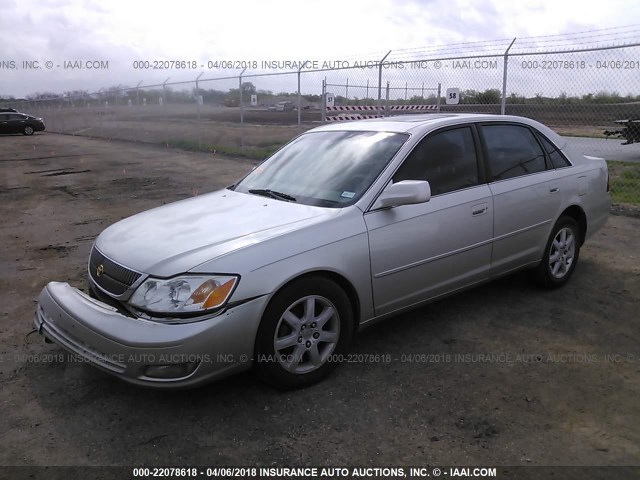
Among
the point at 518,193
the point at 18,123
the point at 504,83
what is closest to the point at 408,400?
the point at 518,193

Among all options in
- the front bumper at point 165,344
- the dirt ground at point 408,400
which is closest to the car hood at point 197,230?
the front bumper at point 165,344

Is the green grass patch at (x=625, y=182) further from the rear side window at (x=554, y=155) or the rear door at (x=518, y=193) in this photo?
the rear door at (x=518, y=193)

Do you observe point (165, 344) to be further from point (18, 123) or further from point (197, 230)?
point (18, 123)

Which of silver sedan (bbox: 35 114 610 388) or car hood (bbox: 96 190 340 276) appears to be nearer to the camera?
silver sedan (bbox: 35 114 610 388)

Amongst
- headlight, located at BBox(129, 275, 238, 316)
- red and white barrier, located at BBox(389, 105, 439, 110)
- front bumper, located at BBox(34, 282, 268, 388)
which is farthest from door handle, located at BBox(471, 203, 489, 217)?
red and white barrier, located at BBox(389, 105, 439, 110)

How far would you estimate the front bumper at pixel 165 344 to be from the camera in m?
2.76

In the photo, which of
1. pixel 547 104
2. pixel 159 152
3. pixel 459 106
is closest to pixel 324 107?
pixel 459 106

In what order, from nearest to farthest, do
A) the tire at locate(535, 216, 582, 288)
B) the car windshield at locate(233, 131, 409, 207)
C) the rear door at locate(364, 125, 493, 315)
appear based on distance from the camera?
the rear door at locate(364, 125, 493, 315)
the car windshield at locate(233, 131, 409, 207)
the tire at locate(535, 216, 582, 288)

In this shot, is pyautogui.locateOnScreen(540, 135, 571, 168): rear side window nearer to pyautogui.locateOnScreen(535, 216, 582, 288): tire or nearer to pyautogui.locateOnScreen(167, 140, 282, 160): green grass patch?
pyautogui.locateOnScreen(535, 216, 582, 288): tire

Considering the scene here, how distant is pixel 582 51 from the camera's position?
838cm

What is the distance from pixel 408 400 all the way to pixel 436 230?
3.92 feet

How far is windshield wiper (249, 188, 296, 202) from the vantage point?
12.4 feet

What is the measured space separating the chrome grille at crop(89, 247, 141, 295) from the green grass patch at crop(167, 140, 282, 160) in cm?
1203

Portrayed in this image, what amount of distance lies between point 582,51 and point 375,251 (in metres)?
6.92
